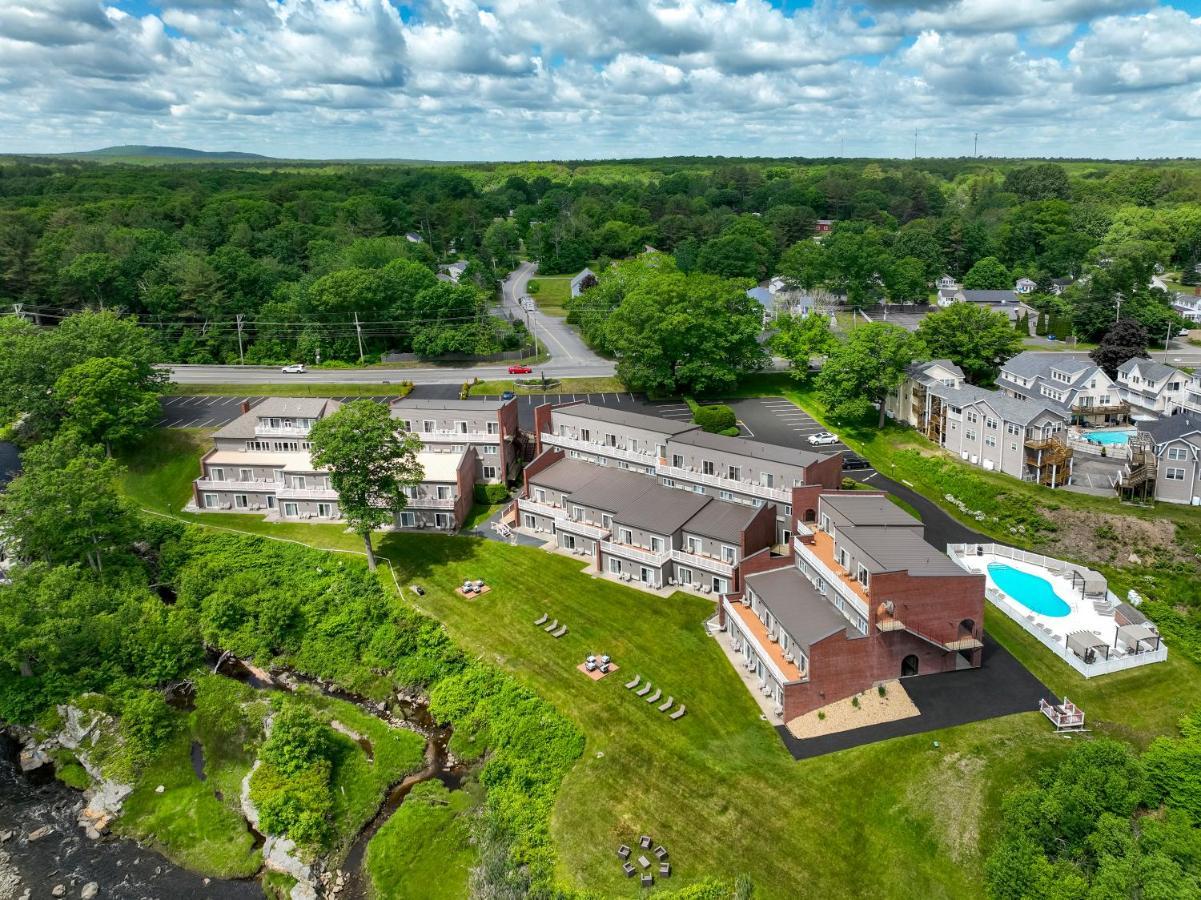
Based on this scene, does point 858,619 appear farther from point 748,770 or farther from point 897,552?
point 748,770

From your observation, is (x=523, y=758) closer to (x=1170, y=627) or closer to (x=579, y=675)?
(x=579, y=675)

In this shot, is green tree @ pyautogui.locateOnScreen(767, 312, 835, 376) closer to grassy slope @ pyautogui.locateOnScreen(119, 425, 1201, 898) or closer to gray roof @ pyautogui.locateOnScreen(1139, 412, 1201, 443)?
gray roof @ pyautogui.locateOnScreen(1139, 412, 1201, 443)

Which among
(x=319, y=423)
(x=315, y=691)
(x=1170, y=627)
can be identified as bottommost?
(x=315, y=691)

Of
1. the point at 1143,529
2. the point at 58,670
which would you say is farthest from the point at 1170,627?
the point at 58,670

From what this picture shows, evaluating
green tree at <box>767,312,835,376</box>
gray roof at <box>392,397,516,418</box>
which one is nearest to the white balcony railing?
gray roof at <box>392,397,516,418</box>

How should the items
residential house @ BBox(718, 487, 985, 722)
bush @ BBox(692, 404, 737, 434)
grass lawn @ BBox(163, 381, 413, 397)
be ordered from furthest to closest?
1. grass lawn @ BBox(163, 381, 413, 397)
2. bush @ BBox(692, 404, 737, 434)
3. residential house @ BBox(718, 487, 985, 722)

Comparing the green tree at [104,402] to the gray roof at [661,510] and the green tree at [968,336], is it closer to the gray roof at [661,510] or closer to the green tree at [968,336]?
the gray roof at [661,510]

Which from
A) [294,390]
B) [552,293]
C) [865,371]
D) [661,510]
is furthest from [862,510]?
[552,293]
